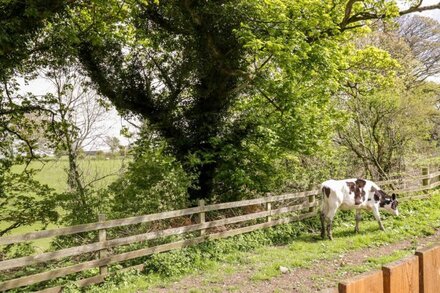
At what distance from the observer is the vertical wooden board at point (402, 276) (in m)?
1.48

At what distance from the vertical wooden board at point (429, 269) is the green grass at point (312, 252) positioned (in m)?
5.76

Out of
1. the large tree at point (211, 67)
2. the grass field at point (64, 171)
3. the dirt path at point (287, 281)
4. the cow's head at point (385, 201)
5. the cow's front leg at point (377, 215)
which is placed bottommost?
the dirt path at point (287, 281)

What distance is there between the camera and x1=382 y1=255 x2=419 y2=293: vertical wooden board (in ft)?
4.87

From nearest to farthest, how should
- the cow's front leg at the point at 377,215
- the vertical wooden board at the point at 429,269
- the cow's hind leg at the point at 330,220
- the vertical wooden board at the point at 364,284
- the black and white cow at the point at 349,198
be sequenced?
the vertical wooden board at the point at 364,284 → the vertical wooden board at the point at 429,269 → the cow's hind leg at the point at 330,220 → the black and white cow at the point at 349,198 → the cow's front leg at the point at 377,215

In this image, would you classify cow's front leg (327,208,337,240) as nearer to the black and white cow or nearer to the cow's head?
the black and white cow

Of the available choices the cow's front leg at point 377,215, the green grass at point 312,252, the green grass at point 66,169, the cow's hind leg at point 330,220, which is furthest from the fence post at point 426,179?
the green grass at point 66,169

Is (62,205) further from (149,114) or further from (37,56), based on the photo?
(37,56)

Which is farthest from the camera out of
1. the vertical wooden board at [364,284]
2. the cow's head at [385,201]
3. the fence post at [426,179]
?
the fence post at [426,179]

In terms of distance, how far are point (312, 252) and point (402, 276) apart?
7967 millimetres

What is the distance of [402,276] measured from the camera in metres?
1.54

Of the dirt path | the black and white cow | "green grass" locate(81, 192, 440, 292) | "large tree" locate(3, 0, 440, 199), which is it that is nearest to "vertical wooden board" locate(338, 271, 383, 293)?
the dirt path

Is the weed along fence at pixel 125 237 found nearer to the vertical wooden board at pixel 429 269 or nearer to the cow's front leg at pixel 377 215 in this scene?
the cow's front leg at pixel 377 215

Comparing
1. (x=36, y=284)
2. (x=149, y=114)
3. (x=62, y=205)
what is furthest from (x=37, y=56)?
(x=36, y=284)

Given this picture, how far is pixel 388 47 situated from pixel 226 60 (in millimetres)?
12549
